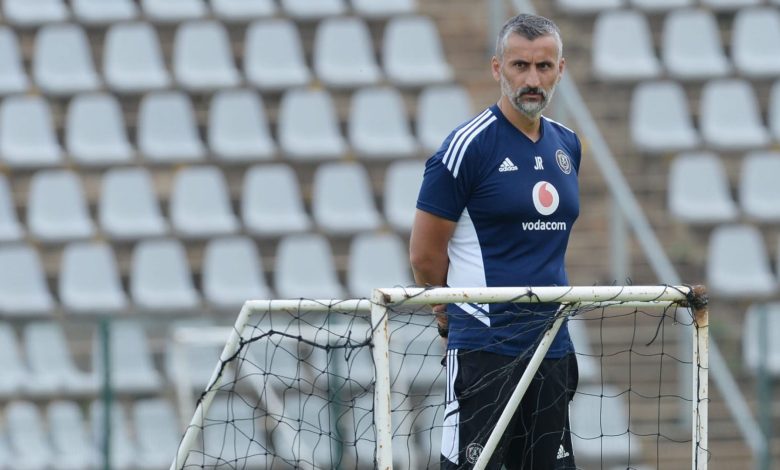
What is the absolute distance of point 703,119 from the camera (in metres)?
10.8

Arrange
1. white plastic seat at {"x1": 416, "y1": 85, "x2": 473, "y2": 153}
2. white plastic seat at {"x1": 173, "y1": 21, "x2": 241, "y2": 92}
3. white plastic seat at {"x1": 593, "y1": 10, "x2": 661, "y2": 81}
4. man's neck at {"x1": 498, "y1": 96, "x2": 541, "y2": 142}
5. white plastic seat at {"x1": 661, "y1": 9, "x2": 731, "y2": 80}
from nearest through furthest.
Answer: man's neck at {"x1": 498, "y1": 96, "x2": 541, "y2": 142} → white plastic seat at {"x1": 416, "y1": 85, "x2": 473, "y2": 153} → white plastic seat at {"x1": 593, "y1": 10, "x2": 661, "y2": 81} → white plastic seat at {"x1": 173, "y1": 21, "x2": 241, "y2": 92} → white plastic seat at {"x1": 661, "y1": 9, "x2": 731, "y2": 80}

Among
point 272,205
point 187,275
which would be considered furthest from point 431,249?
point 272,205

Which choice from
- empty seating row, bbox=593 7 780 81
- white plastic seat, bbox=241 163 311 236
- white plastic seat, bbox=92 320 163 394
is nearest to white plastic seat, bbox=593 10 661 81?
empty seating row, bbox=593 7 780 81

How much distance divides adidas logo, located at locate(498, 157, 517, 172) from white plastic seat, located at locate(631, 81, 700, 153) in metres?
6.65

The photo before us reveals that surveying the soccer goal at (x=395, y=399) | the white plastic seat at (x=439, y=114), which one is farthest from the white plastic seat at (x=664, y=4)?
the soccer goal at (x=395, y=399)

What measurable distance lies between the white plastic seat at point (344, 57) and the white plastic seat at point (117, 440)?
10.7 feet

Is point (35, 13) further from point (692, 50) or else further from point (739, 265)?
point (739, 265)

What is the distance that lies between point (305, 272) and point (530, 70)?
19.8 ft

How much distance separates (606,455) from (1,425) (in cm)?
419

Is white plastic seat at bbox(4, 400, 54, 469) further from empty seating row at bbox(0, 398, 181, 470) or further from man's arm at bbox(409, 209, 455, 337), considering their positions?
man's arm at bbox(409, 209, 455, 337)

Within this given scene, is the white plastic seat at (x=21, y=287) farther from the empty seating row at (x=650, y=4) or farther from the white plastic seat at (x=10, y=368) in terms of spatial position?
the empty seating row at (x=650, y=4)

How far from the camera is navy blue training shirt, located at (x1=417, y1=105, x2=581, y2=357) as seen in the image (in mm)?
4047

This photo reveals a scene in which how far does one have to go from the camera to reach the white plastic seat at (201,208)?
10312 millimetres

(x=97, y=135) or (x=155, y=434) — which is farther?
(x=97, y=135)
